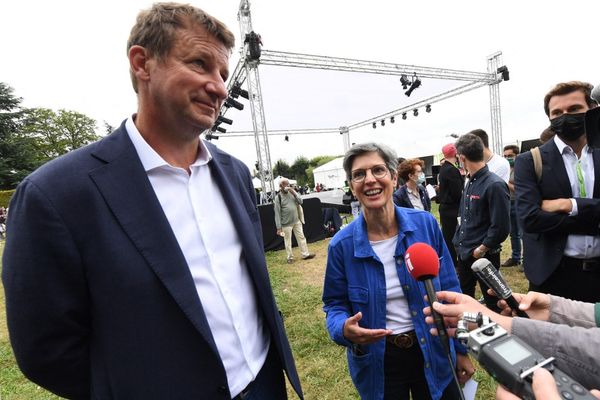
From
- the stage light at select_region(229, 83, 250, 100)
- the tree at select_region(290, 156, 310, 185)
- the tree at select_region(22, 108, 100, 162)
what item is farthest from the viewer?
the tree at select_region(290, 156, 310, 185)

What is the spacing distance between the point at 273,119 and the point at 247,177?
54.0ft

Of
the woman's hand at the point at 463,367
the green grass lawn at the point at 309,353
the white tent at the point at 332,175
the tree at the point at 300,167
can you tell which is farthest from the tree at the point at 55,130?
the woman's hand at the point at 463,367

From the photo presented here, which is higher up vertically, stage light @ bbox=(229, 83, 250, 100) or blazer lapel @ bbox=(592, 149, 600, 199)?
stage light @ bbox=(229, 83, 250, 100)

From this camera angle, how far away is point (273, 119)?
17578 mm

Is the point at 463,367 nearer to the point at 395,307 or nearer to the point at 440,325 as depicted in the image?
the point at 395,307

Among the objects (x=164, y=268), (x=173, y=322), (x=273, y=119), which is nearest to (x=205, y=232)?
(x=164, y=268)

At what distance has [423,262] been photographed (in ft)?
4.35

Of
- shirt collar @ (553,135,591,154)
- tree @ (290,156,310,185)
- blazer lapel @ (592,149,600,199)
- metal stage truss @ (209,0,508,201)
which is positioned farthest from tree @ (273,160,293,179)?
blazer lapel @ (592,149,600,199)

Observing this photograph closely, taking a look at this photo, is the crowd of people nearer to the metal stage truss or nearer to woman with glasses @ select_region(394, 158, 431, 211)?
woman with glasses @ select_region(394, 158, 431, 211)

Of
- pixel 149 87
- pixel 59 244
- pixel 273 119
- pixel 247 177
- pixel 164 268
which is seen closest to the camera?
pixel 59 244

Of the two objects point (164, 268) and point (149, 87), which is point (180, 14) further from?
point (164, 268)

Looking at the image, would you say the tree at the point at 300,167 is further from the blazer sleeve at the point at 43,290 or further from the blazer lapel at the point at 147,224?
the blazer sleeve at the point at 43,290

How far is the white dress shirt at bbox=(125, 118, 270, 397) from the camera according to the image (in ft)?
4.03

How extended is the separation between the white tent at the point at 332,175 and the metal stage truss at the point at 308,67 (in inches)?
521
